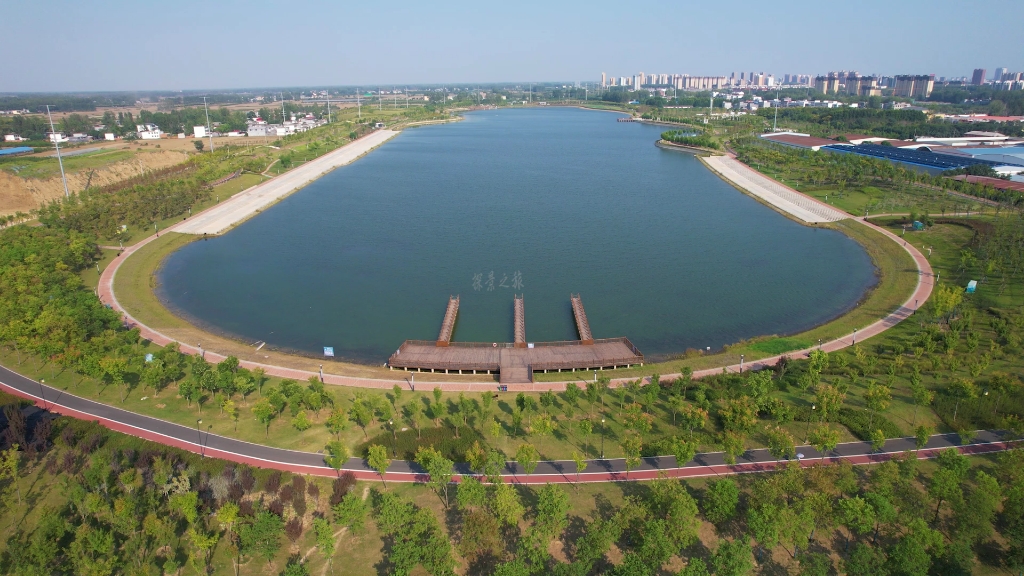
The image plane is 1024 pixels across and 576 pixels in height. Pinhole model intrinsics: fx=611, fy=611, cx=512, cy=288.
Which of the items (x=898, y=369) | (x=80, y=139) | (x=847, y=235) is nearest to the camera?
(x=898, y=369)

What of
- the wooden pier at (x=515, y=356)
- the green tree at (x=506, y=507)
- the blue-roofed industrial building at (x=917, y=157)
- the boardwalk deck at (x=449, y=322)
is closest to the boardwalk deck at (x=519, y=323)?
the wooden pier at (x=515, y=356)

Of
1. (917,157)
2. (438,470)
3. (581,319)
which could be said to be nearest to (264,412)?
(438,470)

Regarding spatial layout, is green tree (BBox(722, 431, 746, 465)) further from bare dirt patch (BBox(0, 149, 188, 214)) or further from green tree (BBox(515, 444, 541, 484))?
bare dirt patch (BBox(0, 149, 188, 214))

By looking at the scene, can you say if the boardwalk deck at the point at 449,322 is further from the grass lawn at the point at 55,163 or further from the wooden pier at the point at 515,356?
the grass lawn at the point at 55,163

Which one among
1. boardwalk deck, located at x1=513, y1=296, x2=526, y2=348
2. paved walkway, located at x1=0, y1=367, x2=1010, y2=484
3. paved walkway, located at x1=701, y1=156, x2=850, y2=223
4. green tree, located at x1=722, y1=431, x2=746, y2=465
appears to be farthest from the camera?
paved walkway, located at x1=701, y1=156, x2=850, y2=223

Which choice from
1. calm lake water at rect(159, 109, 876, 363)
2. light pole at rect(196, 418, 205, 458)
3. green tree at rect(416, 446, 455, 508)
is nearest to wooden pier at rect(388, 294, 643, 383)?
calm lake water at rect(159, 109, 876, 363)

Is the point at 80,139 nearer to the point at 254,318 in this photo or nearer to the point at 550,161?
the point at 550,161

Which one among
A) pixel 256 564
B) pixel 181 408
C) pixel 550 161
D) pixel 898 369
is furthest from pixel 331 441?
pixel 550 161
